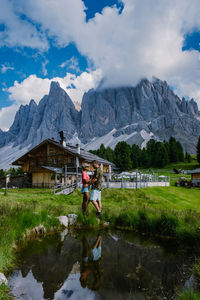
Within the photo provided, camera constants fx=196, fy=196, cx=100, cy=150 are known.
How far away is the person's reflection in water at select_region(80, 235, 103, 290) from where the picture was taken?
170 inches

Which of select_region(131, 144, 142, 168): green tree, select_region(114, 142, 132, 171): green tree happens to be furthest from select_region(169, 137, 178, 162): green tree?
select_region(114, 142, 132, 171): green tree

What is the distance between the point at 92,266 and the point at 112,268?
1.70 ft

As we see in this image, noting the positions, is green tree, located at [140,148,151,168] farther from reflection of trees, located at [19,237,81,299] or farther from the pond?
reflection of trees, located at [19,237,81,299]

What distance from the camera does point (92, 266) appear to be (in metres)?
5.05

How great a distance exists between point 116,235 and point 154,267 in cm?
278

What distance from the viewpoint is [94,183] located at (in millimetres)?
7992

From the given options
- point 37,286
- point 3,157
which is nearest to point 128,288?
point 37,286

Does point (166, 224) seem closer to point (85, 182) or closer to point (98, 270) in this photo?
point (85, 182)

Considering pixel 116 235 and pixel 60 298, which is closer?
pixel 60 298

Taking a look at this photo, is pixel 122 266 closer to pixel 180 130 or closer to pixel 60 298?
pixel 60 298

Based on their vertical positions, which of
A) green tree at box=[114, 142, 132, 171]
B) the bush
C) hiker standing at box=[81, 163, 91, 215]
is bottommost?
the bush

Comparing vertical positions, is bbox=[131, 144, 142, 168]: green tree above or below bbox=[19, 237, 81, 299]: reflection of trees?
above

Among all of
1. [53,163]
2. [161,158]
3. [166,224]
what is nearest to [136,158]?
[161,158]

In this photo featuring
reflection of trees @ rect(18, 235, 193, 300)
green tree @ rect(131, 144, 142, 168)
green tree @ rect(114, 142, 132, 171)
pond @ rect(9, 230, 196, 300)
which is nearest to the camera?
pond @ rect(9, 230, 196, 300)
